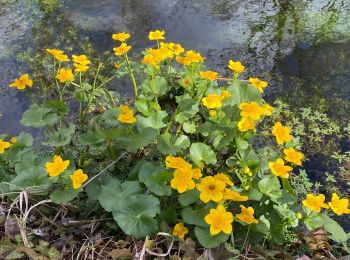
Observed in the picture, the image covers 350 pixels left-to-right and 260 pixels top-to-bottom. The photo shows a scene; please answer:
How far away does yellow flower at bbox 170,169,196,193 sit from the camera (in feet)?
5.23

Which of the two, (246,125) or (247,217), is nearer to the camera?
(247,217)

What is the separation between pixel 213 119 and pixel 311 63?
1558 millimetres

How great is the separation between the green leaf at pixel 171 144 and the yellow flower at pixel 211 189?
339 mm

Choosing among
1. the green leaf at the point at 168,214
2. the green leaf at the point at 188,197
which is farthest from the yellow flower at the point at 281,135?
the green leaf at the point at 168,214

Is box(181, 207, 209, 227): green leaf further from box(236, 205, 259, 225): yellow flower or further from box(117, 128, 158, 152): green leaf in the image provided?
box(117, 128, 158, 152): green leaf

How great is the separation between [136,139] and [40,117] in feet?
1.70

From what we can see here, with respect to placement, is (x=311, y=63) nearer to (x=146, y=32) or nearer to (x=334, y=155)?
(x=334, y=155)

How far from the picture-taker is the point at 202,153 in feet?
6.35

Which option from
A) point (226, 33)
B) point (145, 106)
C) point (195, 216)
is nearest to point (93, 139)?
point (145, 106)

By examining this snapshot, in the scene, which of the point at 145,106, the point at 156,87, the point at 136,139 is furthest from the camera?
the point at 156,87

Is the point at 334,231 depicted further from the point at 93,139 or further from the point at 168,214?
the point at 93,139

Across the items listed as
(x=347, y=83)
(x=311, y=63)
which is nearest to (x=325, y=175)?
(x=347, y=83)

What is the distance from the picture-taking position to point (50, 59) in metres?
3.44

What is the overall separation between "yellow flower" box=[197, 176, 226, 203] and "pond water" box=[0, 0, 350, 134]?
5.17 feet
